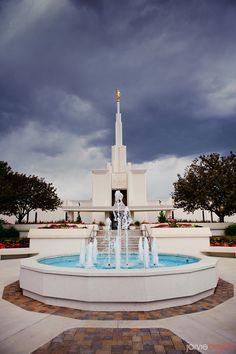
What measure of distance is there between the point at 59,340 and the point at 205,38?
1225cm

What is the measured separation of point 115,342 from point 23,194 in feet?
91.5

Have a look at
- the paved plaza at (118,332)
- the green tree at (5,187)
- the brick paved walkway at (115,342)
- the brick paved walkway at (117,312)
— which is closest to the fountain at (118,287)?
the brick paved walkway at (117,312)

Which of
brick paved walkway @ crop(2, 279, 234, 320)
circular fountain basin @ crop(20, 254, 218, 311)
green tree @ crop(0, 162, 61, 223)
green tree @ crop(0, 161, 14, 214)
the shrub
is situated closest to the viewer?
brick paved walkway @ crop(2, 279, 234, 320)

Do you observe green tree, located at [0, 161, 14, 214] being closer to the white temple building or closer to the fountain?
the white temple building

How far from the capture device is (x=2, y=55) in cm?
1260

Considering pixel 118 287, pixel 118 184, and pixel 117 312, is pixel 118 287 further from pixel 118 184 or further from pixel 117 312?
pixel 118 184

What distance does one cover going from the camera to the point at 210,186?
29.2 meters

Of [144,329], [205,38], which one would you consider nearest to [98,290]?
[144,329]

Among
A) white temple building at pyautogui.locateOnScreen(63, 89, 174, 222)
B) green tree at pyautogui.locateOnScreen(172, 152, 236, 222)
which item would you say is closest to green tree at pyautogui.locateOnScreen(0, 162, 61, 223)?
white temple building at pyautogui.locateOnScreen(63, 89, 174, 222)

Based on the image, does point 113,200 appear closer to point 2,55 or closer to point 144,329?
point 2,55

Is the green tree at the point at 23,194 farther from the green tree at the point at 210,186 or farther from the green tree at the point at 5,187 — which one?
the green tree at the point at 210,186

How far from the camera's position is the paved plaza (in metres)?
4.05

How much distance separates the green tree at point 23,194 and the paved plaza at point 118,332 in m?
23.4

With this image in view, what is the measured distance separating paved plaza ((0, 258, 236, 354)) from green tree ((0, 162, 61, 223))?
2338 cm
